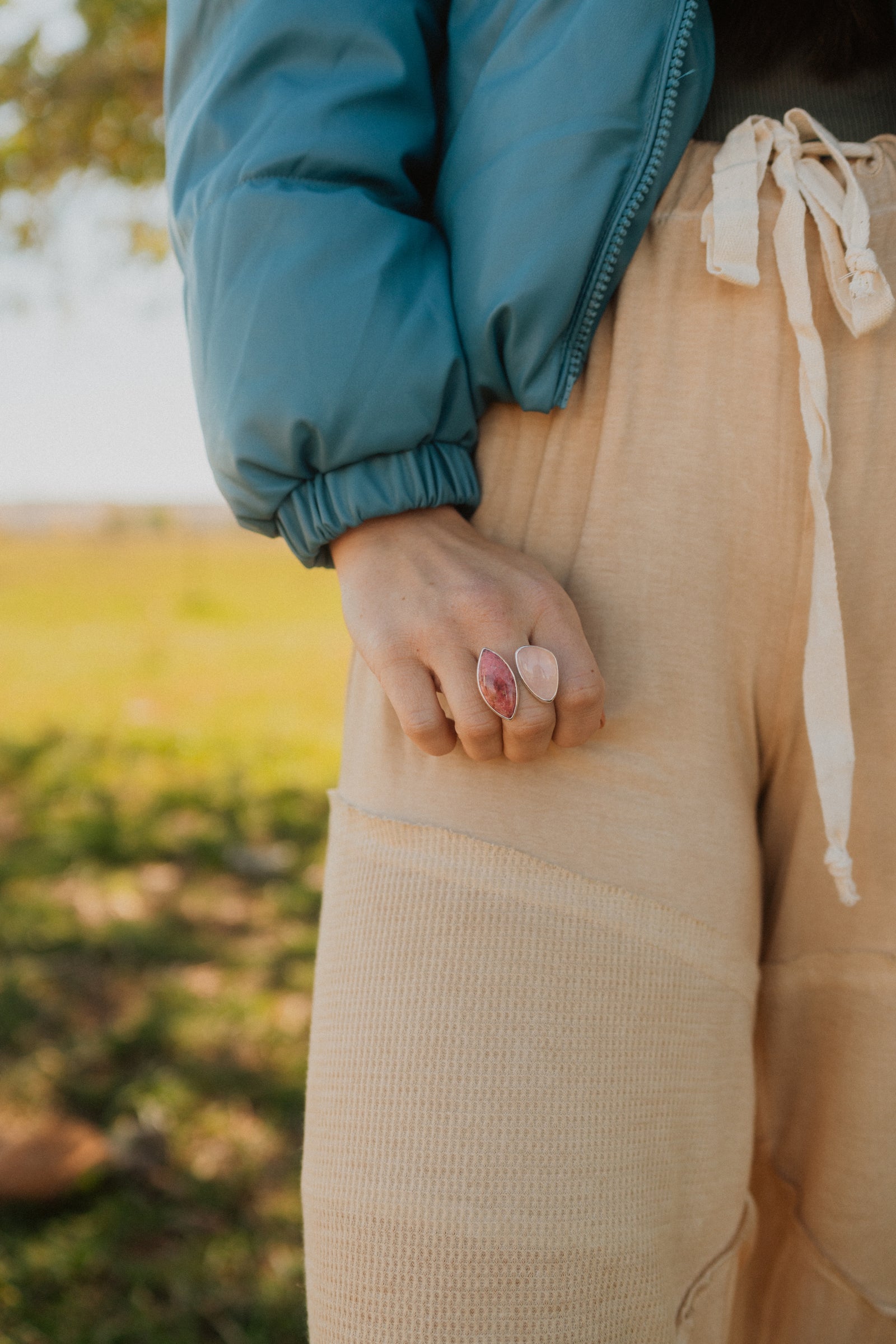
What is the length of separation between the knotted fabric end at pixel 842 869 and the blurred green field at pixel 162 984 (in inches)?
54.7

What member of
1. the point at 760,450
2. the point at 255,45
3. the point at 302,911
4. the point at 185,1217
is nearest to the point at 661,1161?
the point at 760,450

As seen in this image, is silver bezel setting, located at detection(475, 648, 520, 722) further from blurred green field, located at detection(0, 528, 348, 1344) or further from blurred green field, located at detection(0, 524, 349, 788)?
blurred green field, located at detection(0, 524, 349, 788)

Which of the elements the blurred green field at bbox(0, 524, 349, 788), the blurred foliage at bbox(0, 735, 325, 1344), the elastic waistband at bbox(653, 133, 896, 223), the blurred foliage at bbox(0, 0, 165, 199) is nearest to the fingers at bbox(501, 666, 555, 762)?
the elastic waistband at bbox(653, 133, 896, 223)

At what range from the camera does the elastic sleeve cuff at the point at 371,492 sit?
0.86 metres

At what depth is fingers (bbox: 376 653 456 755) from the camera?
2.60 feet

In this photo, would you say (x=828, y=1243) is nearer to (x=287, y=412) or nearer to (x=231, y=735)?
(x=287, y=412)

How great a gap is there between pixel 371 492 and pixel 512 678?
0.69 ft

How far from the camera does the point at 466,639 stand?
31.2 inches

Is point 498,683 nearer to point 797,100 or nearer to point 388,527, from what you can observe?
point 388,527

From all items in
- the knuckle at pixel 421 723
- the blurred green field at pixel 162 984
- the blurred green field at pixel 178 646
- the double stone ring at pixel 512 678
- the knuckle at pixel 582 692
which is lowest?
the blurred green field at pixel 178 646

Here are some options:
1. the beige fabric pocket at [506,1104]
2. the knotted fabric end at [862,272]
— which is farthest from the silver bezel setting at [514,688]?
the knotted fabric end at [862,272]

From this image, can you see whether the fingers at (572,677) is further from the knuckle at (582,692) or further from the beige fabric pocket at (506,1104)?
the beige fabric pocket at (506,1104)

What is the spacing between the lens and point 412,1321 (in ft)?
2.40

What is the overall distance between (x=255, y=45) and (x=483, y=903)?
755 mm
